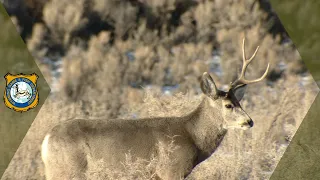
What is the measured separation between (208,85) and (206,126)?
0.53m

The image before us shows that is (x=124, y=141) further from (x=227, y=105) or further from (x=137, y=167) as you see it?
(x=227, y=105)

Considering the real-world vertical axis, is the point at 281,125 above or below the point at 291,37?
below

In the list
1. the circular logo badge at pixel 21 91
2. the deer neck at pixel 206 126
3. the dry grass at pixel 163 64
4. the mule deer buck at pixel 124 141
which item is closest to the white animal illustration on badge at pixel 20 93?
the circular logo badge at pixel 21 91

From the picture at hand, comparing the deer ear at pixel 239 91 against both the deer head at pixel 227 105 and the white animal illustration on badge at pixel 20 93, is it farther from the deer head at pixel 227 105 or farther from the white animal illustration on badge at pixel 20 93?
the white animal illustration on badge at pixel 20 93

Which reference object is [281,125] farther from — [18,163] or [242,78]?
[18,163]

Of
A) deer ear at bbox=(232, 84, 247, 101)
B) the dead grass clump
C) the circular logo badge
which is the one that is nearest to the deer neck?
deer ear at bbox=(232, 84, 247, 101)

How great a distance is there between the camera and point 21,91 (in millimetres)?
10711

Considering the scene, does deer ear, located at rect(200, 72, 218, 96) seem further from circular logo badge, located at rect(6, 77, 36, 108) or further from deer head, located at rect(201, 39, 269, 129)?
circular logo badge, located at rect(6, 77, 36, 108)

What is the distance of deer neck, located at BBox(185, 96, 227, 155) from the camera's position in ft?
29.6

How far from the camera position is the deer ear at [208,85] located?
8781 mm

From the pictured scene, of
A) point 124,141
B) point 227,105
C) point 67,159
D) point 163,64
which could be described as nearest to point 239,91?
point 227,105

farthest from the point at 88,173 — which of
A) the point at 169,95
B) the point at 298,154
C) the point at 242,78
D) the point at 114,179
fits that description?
the point at 298,154

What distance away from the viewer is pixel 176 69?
12.1 meters

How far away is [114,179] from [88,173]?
31 centimetres
